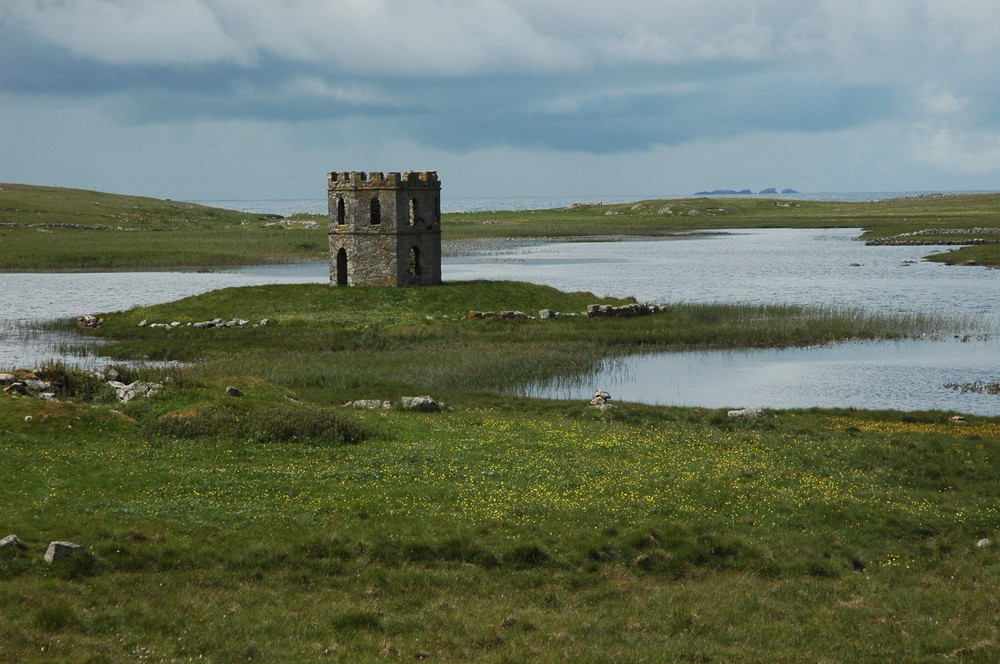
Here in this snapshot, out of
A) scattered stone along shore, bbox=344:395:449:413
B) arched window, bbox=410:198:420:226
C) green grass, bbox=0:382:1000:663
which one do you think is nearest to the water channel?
scattered stone along shore, bbox=344:395:449:413

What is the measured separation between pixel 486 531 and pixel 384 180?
46979 mm

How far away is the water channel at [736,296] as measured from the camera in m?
43.8

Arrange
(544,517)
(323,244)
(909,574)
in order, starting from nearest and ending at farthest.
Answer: (909,574)
(544,517)
(323,244)

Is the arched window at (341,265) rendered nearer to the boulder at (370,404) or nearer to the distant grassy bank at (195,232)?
the boulder at (370,404)

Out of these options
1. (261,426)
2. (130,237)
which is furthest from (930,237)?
(261,426)

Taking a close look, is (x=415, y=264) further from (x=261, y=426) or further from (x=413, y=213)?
(x=261, y=426)

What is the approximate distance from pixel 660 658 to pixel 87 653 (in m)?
8.68

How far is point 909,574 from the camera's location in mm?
20156

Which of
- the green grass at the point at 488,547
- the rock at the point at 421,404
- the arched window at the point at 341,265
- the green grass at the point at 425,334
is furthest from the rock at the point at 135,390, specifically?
the arched window at the point at 341,265

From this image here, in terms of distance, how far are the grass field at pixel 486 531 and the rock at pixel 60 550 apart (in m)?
0.32

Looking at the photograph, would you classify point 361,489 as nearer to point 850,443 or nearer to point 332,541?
point 332,541

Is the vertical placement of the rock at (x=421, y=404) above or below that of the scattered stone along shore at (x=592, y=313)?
below

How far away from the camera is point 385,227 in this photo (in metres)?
65.6

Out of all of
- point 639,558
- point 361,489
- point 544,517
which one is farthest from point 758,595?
point 361,489
